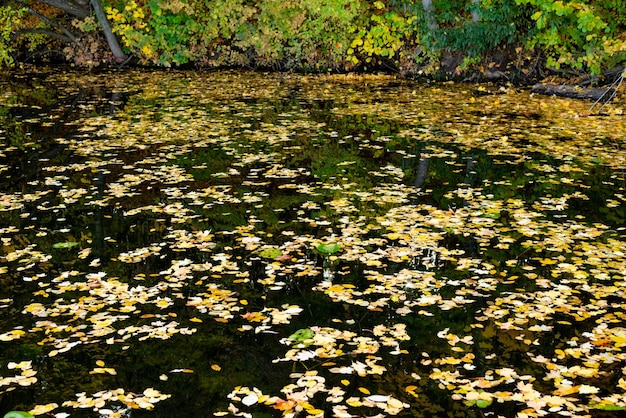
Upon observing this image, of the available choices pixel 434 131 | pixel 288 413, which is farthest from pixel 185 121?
pixel 288 413

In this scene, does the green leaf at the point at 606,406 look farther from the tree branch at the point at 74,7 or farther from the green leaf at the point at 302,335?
the tree branch at the point at 74,7

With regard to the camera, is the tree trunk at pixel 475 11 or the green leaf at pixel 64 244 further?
the tree trunk at pixel 475 11

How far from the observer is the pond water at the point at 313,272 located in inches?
156

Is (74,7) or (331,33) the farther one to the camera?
(74,7)

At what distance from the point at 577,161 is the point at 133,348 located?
7.20 m

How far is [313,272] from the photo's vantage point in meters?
5.60

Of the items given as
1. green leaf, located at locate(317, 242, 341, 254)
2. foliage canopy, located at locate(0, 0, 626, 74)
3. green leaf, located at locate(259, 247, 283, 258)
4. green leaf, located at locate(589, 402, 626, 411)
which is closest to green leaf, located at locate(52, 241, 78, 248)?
green leaf, located at locate(259, 247, 283, 258)

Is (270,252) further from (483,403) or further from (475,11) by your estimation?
(475,11)

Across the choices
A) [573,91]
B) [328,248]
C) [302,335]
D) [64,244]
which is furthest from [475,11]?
[302,335]

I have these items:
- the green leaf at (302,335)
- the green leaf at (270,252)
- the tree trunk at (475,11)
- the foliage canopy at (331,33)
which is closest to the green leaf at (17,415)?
the green leaf at (302,335)

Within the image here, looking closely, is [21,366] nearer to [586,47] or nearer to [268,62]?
[586,47]

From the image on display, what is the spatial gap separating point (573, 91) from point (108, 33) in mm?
15259

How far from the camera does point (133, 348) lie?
441 cm

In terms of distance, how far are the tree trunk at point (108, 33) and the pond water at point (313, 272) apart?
38.8 ft
